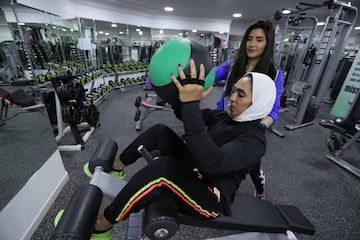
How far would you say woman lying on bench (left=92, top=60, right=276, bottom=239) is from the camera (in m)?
0.70

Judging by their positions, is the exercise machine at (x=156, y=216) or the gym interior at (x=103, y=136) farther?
the gym interior at (x=103, y=136)

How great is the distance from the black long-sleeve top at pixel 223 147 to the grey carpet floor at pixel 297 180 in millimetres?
767

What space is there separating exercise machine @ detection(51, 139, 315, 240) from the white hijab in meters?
0.53

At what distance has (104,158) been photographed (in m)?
1.00

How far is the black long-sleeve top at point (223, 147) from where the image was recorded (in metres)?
0.70

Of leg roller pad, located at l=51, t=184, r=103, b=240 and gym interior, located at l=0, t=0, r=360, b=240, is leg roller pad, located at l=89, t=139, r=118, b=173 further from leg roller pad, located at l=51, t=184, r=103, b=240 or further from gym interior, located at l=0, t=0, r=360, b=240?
leg roller pad, located at l=51, t=184, r=103, b=240

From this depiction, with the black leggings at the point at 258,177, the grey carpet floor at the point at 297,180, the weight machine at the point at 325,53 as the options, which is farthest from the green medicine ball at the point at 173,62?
the weight machine at the point at 325,53

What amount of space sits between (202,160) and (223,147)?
128 mm

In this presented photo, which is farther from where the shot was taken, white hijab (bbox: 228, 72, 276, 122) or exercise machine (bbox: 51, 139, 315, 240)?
white hijab (bbox: 228, 72, 276, 122)

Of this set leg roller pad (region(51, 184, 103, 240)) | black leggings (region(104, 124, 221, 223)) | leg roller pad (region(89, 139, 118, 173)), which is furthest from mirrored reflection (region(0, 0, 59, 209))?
black leggings (region(104, 124, 221, 223))

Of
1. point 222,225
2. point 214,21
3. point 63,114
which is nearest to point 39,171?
point 63,114

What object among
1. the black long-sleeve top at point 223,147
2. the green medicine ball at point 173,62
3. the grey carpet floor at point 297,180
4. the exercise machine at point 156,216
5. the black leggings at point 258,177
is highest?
the green medicine ball at point 173,62

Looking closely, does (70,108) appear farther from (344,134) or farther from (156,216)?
(344,134)

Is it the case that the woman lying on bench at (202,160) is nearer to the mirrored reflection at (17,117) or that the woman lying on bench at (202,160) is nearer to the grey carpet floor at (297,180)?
the grey carpet floor at (297,180)
